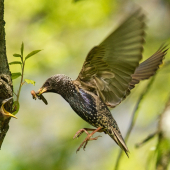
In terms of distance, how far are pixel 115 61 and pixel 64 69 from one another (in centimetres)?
344

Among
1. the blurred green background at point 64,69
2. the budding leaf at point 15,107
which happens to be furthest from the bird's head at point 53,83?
the blurred green background at point 64,69

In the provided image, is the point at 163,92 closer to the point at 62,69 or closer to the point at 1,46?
the point at 62,69

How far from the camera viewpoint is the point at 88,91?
2.60 m

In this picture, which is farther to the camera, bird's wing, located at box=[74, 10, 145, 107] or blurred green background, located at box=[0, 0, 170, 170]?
blurred green background, located at box=[0, 0, 170, 170]

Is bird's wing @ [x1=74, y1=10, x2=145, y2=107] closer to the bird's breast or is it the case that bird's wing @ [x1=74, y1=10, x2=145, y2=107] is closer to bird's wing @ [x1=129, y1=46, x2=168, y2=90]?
the bird's breast

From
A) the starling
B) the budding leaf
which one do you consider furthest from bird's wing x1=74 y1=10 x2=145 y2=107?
the budding leaf

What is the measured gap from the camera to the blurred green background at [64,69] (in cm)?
482

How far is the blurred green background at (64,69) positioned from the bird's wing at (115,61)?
1.86m

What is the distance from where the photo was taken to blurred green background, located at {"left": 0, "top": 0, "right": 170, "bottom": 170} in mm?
4824

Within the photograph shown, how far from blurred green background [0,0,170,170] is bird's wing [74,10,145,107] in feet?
6.11

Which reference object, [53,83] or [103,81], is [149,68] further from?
[53,83]

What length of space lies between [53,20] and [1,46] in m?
3.10

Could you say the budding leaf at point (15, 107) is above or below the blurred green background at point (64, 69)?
above

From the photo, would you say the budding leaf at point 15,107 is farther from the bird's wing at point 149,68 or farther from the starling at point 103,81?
the bird's wing at point 149,68
